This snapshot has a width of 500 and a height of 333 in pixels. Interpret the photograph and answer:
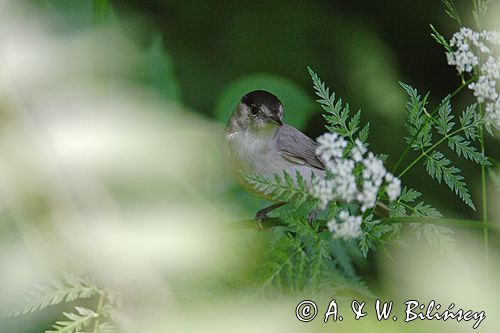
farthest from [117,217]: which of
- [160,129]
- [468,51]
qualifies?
[468,51]

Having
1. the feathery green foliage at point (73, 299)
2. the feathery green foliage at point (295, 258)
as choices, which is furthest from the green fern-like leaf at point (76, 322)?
the feathery green foliage at point (295, 258)

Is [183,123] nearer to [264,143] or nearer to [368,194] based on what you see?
[264,143]

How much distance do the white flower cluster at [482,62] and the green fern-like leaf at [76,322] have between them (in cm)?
32

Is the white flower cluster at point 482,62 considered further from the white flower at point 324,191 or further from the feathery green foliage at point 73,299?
the feathery green foliage at point 73,299

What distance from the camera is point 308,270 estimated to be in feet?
1.70

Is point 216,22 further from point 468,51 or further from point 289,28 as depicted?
point 468,51

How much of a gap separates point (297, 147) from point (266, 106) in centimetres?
4

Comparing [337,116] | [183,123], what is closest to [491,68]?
[337,116]

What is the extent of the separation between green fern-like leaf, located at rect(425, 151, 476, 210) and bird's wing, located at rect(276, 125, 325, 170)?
82 mm

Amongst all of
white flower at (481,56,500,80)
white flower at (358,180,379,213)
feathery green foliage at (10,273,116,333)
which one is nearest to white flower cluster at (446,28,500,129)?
white flower at (481,56,500,80)

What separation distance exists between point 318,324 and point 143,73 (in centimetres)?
27

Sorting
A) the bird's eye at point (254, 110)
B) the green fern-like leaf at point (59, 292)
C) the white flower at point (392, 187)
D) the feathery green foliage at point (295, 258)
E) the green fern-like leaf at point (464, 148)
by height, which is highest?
the bird's eye at point (254, 110)

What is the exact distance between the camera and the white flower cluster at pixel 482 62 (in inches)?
20.8

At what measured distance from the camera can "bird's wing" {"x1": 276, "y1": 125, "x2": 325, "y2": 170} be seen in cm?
54
